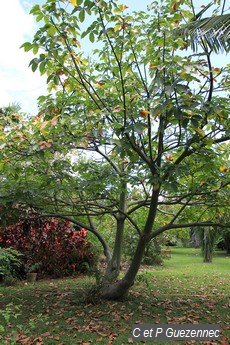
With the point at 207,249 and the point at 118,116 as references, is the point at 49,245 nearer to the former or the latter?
the point at 118,116

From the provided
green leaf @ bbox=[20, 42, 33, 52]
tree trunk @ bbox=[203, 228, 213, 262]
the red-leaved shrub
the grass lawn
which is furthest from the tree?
tree trunk @ bbox=[203, 228, 213, 262]

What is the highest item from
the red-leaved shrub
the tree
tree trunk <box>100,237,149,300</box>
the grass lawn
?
the tree

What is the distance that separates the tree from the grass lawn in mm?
993

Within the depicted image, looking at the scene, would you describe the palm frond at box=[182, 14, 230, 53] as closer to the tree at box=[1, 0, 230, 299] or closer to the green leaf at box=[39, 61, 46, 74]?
the tree at box=[1, 0, 230, 299]

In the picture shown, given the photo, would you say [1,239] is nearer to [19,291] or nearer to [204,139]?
[19,291]

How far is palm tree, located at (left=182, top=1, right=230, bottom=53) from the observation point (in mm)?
3961

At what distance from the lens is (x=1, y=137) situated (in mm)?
4066

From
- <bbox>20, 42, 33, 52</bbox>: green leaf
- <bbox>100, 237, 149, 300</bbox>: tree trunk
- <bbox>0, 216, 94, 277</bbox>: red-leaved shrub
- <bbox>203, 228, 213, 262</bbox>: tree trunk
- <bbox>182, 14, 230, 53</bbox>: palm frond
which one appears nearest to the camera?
<bbox>20, 42, 33, 52</bbox>: green leaf

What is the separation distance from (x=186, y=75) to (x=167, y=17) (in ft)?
3.70

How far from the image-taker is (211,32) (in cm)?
402

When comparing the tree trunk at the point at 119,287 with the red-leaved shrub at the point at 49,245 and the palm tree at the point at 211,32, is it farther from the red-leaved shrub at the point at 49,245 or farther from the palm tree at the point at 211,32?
the red-leaved shrub at the point at 49,245

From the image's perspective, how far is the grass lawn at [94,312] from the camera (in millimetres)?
4277

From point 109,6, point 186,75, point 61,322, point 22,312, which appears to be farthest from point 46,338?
point 109,6

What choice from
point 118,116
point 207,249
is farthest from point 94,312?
point 207,249
